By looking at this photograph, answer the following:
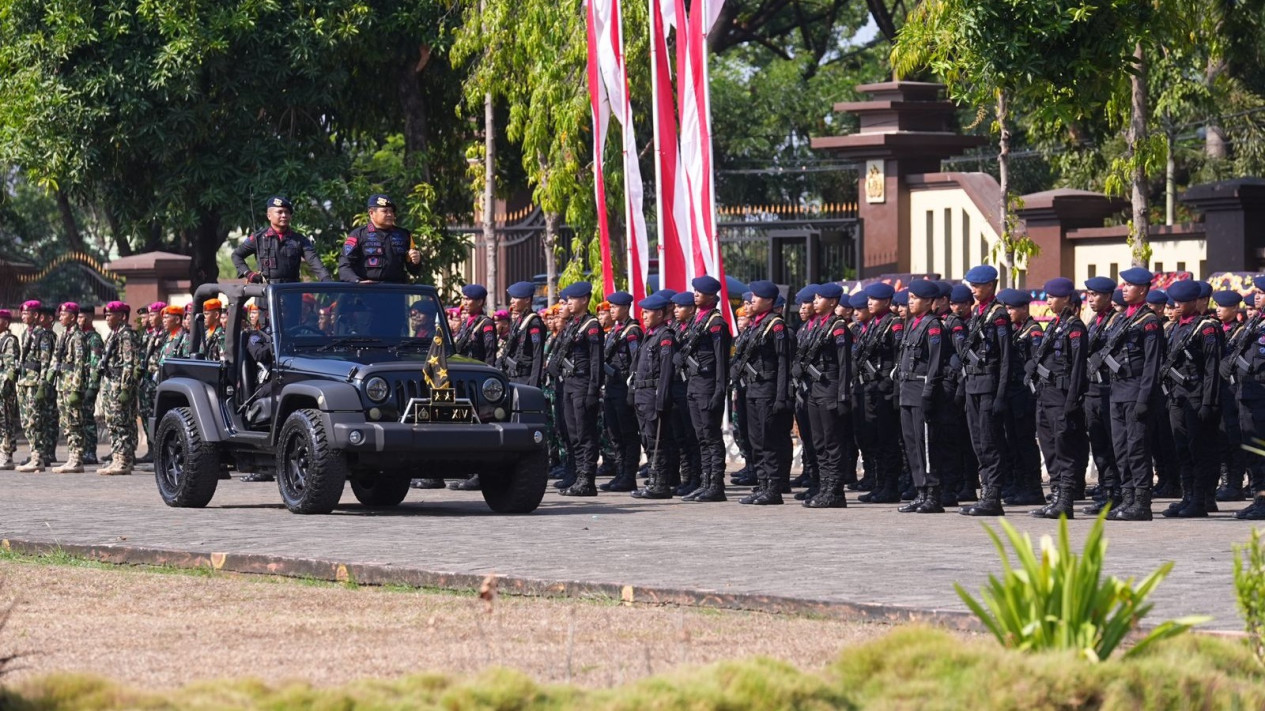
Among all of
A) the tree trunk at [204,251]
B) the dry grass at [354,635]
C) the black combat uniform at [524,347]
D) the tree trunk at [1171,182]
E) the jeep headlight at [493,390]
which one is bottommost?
the dry grass at [354,635]

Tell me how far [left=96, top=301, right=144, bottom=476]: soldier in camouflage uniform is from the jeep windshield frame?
20.0 feet

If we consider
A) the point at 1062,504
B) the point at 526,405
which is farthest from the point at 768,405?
the point at 1062,504

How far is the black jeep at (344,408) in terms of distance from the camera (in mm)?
14148

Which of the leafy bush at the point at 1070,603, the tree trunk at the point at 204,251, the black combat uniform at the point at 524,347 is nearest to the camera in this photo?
the leafy bush at the point at 1070,603

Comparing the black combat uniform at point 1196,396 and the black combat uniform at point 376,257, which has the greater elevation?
the black combat uniform at point 376,257

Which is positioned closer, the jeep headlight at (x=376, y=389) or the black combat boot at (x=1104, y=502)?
the jeep headlight at (x=376, y=389)

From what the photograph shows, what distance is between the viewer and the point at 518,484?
14.8 m

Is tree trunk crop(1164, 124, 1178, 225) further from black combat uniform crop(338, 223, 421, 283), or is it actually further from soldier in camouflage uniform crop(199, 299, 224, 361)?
black combat uniform crop(338, 223, 421, 283)

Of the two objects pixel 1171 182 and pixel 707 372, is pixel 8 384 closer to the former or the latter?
pixel 707 372

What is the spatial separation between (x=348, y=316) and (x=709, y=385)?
3.17 m

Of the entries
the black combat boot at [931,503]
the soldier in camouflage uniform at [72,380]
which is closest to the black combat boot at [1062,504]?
the black combat boot at [931,503]

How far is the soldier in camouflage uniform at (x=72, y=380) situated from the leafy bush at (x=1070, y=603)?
53.3 feet

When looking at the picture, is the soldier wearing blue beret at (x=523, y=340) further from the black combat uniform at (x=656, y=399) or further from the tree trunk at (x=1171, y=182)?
the tree trunk at (x=1171, y=182)

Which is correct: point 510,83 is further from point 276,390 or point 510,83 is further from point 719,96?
point 719,96
